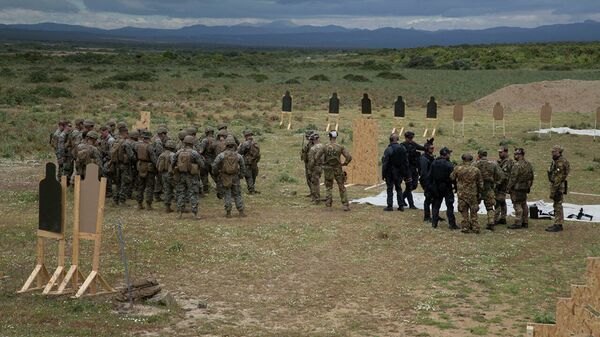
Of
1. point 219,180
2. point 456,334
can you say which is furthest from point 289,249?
point 456,334

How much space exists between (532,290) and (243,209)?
8.14 meters

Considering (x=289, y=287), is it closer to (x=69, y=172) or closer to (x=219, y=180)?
(x=219, y=180)

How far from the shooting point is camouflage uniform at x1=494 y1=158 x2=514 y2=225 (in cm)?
1947

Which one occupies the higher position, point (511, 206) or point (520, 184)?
→ point (520, 184)

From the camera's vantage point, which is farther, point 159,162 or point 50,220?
point 159,162

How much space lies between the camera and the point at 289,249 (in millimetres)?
17281

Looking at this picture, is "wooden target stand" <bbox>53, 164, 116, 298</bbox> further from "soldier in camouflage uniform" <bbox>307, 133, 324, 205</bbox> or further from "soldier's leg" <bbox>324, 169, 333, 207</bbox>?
"soldier in camouflage uniform" <bbox>307, 133, 324, 205</bbox>

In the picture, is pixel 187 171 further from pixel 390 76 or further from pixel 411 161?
pixel 390 76

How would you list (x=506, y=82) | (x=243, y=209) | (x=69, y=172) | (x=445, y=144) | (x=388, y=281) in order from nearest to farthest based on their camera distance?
1. (x=388, y=281)
2. (x=243, y=209)
3. (x=69, y=172)
4. (x=445, y=144)
5. (x=506, y=82)

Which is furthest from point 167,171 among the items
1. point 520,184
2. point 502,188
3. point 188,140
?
point 520,184

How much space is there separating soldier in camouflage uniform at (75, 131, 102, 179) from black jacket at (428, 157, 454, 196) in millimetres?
8721

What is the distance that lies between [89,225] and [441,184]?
8.93 metres

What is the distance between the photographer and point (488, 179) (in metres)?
19.2

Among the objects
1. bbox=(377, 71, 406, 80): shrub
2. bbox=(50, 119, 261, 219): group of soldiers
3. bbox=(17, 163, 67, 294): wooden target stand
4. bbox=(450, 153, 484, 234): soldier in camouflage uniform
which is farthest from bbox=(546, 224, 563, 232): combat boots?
bbox=(377, 71, 406, 80): shrub
